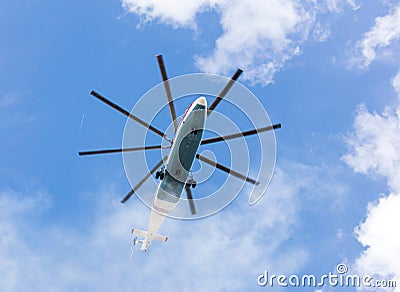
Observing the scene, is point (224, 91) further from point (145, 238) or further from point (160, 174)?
point (145, 238)

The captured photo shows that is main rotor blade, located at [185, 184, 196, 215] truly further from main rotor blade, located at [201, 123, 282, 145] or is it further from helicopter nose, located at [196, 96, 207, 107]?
helicopter nose, located at [196, 96, 207, 107]

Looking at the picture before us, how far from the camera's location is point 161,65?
84.8 feet

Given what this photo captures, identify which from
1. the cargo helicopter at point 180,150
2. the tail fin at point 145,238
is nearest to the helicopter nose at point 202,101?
the cargo helicopter at point 180,150

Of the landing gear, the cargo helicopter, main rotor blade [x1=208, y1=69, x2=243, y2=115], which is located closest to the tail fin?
the cargo helicopter

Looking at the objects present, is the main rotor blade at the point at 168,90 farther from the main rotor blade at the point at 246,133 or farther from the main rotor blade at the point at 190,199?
the main rotor blade at the point at 190,199

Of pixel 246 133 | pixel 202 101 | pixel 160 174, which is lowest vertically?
pixel 160 174

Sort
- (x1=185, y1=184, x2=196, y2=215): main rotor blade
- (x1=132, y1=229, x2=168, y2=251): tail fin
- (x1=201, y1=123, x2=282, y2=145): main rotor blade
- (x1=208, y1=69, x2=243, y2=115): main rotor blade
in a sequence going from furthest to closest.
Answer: (x1=132, y1=229, x2=168, y2=251): tail fin, (x1=185, y1=184, x2=196, y2=215): main rotor blade, (x1=201, y1=123, x2=282, y2=145): main rotor blade, (x1=208, y1=69, x2=243, y2=115): main rotor blade

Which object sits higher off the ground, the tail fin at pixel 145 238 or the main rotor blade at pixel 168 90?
the main rotor blade at pixel 168 90

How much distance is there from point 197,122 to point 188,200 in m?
7.24

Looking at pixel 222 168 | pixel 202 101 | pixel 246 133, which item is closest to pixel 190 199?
pixel 222 168

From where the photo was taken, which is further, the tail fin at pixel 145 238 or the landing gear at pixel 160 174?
the tail fin at pixel 145 238

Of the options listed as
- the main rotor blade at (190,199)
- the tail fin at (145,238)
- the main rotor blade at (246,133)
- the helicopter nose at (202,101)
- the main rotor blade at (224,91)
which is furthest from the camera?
the tail fin at (145,238)

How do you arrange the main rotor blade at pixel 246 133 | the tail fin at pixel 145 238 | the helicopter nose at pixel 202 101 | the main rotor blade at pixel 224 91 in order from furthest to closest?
the tail fin at pixel 145 238, the main rotor blade at pixel 246 133, the helicopter nose at pixel 202 101, the main rotor blade at pixel 224 91

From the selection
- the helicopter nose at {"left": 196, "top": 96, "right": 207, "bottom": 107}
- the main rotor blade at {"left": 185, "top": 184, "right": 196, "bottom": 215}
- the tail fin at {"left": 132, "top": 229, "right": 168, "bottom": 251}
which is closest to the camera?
the helicopter nose at {"left": 196, "top": 96, "right": 207, "bottom": 107}
